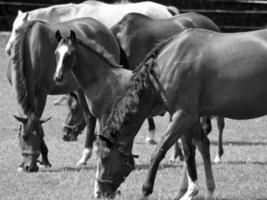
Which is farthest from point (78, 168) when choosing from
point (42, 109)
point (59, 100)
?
point (59, 100)

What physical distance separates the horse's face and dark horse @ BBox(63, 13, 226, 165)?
4.36 metres

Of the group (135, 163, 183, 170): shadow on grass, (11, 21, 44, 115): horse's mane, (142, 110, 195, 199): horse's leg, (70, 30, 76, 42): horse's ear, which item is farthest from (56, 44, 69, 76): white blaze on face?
(135, 163, 183, 170): shadow on grass

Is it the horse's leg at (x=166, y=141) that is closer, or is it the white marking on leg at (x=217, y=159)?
the horse's leg at (x=166, y=141)

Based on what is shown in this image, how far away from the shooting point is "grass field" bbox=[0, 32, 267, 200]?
306 inches

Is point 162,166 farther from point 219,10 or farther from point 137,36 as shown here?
point 219,10

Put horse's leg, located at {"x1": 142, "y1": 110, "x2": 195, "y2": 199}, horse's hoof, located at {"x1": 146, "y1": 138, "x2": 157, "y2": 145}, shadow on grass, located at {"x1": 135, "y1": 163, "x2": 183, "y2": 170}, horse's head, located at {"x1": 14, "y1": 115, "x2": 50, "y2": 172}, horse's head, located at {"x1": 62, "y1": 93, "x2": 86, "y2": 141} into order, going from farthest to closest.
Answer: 1. horse's hoof, located at {"x1": 146, "y1": 138, "x2": 157, "y2": 145}
2. horse's head, located at {"x1": 62, "y1": 93, "x2": 86, "y2": 141}
3. shadow on grass, located at {"x1": 135, "y1": 163, "x2": 183, "y2": 170}
4. horse's head, located at {"x1": 14, "y1": 115, "x2": 50, "y2": 172}
5. horse's leg, located at {"x1": 142, "y1": 110, "x2": 195, "y2": 199}

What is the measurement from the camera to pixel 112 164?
7059 millimetres

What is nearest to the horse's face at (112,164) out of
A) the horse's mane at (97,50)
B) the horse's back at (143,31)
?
the horse's mane at (97,50)

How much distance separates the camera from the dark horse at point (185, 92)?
7.04m

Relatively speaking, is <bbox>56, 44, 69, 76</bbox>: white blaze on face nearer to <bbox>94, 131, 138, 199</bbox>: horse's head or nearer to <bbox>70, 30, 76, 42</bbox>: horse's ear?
<bbox>70, 30, 76, 42</bbox>: horse's ear

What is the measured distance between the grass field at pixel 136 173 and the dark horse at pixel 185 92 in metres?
0.62

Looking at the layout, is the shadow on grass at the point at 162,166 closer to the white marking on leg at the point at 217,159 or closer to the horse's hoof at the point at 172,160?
the horse's hoof at the point at 172,160

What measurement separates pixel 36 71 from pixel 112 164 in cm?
312

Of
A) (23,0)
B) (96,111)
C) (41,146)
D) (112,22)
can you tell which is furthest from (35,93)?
(23,0)
